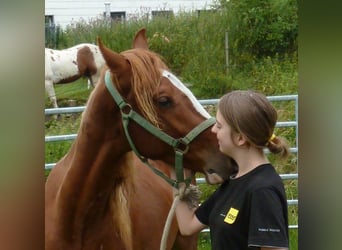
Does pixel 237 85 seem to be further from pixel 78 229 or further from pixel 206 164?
pixel 78 229

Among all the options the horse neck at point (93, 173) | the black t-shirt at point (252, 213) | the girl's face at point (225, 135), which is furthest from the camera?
the horse neck at point (93, 173)

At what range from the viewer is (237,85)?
1.76 meters

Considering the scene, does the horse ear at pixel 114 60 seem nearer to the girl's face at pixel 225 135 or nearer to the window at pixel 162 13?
the window at pixel 162 13

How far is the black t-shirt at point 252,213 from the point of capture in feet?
3.69

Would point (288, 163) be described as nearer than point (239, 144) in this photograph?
No

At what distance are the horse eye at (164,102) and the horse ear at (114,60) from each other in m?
0.15

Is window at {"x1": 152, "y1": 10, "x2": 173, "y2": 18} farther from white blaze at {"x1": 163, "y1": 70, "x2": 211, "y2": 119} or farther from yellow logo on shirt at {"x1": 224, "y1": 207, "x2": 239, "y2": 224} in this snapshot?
yellow logo on shirt at {"x1": 224, "y1": 207, "x2": 239, "y2": 224}

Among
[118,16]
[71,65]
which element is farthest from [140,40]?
[71,65]

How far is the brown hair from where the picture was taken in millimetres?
1186

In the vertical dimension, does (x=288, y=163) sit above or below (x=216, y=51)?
below

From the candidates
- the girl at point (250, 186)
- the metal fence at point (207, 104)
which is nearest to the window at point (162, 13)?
the metal fence at point (207, 104)

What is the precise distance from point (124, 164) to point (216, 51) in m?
0.53

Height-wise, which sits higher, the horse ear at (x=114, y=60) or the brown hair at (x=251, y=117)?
the horse ear at (x=114, y=60)
